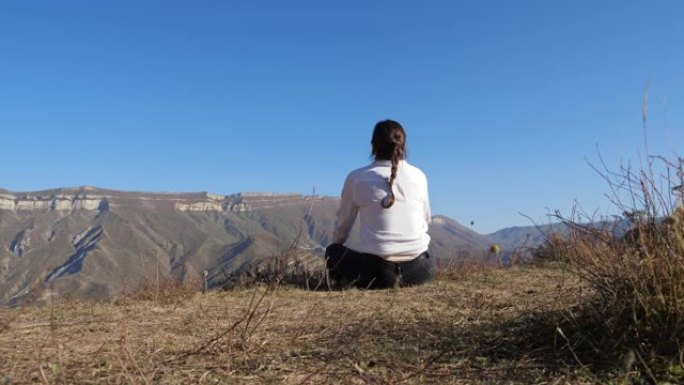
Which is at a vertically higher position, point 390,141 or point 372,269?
point 390,141

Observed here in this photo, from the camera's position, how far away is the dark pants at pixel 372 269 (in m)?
5.05

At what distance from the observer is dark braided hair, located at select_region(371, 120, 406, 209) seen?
517 cm

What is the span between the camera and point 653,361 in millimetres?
2059

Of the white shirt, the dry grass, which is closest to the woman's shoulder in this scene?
the white shirt

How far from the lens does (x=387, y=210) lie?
502 centimetres

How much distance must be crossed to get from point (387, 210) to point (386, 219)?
0.28 feet

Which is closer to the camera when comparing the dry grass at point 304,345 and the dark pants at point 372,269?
the dry grass at point 304,345

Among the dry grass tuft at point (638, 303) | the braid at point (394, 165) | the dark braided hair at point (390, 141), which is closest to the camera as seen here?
the dry grass tuft at point (638, 303)

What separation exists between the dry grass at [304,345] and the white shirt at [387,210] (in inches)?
35.6

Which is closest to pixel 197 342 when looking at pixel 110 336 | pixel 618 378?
pixel 110 336

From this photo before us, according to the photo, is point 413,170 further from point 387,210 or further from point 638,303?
point 638,303

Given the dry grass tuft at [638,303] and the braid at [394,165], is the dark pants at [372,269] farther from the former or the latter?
the dry grass tuft at [638,303]

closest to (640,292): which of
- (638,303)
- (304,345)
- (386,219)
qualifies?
(638,303)

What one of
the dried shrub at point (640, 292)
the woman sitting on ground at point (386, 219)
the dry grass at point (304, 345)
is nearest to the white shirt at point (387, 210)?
Answer: the woman sitting on ground at point (386, 219)
